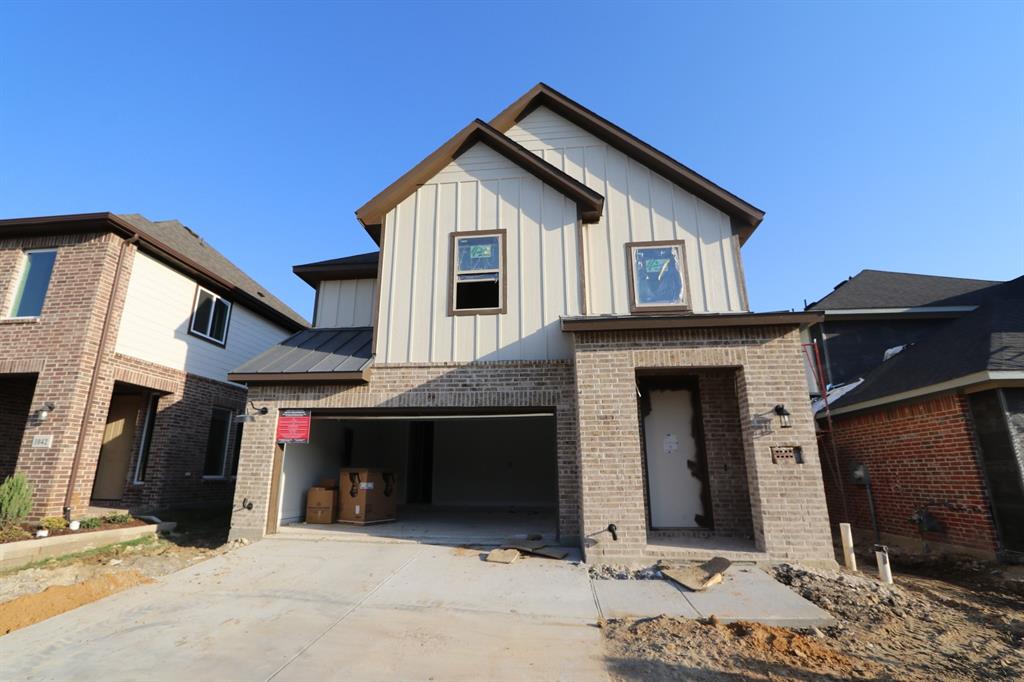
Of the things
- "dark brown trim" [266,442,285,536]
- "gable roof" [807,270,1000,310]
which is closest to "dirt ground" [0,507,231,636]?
"dark brown trim" [266,442,285,536]

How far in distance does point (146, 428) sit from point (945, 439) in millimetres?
15528

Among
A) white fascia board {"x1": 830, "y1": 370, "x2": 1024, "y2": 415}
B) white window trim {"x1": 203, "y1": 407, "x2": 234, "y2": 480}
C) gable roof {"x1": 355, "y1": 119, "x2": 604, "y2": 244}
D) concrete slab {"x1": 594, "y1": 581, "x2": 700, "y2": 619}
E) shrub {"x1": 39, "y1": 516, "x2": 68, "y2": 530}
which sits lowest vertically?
concrete slab {"x1": 594, "y1": 581, "x2": 700, "y2": 619}

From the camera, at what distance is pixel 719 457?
25.8ft

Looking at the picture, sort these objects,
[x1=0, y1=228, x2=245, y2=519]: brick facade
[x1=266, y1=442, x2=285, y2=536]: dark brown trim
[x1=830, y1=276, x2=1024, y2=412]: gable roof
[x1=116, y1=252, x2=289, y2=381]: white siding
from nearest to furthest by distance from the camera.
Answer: [x1=830, y1=276, x2=1024, y2=412]: gable roof → [x1=266, y1=442, x2=285, y2=536]: dark brown trim → [x1=0, y1=228, x2=245, y2=519]: brick facade → [x1=116, y1=252, x2=289, y2=381]: white siding

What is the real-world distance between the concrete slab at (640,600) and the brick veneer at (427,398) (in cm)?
191

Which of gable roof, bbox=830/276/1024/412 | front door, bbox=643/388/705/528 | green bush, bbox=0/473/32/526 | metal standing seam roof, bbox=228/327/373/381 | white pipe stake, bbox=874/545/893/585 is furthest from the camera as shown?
metal standing seam roof, bbox=228/327/373/381

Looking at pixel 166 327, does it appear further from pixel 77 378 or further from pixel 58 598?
pixel 58 598

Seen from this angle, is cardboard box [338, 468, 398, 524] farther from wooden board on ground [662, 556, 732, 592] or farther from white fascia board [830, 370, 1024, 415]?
white fascia board [830, 370, 1024, 415]

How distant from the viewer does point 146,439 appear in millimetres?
10555

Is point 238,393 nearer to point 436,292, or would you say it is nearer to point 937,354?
point 436,292

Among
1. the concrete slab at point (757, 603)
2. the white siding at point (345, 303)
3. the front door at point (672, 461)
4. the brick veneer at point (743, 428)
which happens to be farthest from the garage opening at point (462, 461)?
the concrete slab at point (757, 603)

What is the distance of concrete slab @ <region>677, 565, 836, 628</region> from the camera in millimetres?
4621

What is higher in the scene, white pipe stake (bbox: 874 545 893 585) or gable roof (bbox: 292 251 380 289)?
gable roof (bbox: 292 251 380 289)

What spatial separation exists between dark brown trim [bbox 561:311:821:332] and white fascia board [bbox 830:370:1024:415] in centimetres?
247
